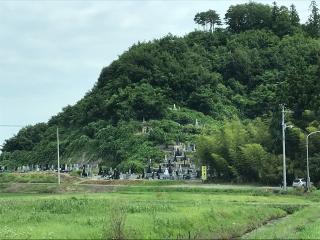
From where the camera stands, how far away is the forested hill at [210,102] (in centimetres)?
6681

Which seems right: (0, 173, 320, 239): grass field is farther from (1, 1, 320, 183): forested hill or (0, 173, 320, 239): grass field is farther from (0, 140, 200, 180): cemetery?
(0, 140, 200, 180): cemetery

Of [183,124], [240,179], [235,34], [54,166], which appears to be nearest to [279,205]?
[240,179]

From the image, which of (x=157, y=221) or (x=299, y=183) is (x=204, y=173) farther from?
(x=157, y=221)

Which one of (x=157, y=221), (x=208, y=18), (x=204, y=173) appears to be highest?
(x=208, y=18)

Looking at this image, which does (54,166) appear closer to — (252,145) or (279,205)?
(252,145)

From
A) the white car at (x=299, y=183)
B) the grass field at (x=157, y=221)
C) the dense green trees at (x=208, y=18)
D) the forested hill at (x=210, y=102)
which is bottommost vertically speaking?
the grass field at (x=157, y=221)

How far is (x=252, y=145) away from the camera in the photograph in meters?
63.4

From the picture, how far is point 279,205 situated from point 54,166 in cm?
6540

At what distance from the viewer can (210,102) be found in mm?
102562

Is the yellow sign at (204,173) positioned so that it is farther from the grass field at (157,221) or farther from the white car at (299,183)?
the grass field at (157,221)

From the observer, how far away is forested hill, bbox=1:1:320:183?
66.8 meters

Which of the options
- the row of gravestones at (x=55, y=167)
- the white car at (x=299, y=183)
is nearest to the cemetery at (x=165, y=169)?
the row of gravestones at (x=55, y=167)

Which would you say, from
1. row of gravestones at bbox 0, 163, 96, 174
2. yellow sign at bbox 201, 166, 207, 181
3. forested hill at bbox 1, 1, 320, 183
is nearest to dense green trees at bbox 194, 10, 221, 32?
forested hill at bbox 1, 1, 320, 183

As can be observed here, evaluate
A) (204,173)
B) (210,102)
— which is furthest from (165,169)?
(210,102)
